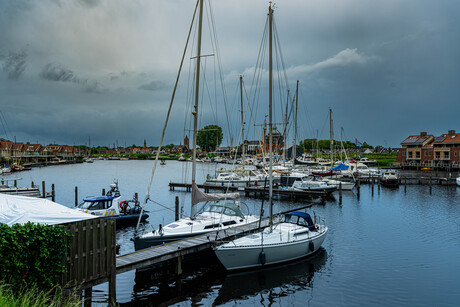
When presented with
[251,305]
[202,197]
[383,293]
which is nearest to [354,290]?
[383,293]

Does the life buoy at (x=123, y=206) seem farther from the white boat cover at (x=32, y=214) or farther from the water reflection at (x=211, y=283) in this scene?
the white boat cover at (x=32, y=214)

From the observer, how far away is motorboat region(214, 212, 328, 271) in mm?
18109

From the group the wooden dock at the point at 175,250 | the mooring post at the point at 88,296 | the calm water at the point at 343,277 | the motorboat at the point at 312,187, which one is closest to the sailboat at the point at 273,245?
the calm water at the point at 343,277

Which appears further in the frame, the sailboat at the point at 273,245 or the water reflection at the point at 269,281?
the sailboat at the point at 273,245

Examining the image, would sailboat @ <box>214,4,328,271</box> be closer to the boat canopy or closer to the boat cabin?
the boat cabin

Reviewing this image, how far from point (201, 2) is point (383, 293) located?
2126cm

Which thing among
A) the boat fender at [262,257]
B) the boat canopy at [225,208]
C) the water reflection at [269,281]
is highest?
the boat canopy at [225,208]

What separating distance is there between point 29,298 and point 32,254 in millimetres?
2170

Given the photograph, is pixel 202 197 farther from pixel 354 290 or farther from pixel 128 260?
pixel 354 290

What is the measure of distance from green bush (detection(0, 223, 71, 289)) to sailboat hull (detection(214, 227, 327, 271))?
8487 mm

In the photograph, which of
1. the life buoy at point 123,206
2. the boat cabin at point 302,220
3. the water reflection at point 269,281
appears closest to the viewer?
the water reflection at point 269,281

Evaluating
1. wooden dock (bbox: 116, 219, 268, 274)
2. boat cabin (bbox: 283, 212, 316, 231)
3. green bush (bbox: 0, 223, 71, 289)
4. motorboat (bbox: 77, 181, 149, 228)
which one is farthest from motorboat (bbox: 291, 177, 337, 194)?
green bush (bbox: 0, 223, 71, 289)

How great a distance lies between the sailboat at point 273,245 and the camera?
18.1m

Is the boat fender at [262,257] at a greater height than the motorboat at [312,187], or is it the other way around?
the motorboat at [312,187]
